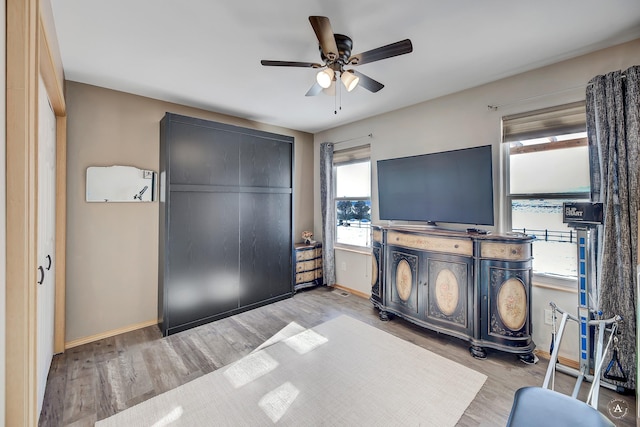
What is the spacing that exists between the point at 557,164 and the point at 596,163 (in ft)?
1.13

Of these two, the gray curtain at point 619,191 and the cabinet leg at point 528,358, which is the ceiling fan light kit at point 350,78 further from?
the cabinet leg at point 528,358

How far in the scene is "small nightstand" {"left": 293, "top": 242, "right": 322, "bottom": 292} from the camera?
173 inches

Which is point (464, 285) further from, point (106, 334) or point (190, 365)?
point (106, 334)

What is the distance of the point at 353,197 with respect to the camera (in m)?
4.43

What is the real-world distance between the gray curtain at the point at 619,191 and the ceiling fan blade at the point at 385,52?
1648mm

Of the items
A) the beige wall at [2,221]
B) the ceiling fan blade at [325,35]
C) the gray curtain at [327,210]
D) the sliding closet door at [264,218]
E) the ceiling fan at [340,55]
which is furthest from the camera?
the gray curtain at [327,210]

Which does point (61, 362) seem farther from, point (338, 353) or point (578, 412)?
point (578, 412)

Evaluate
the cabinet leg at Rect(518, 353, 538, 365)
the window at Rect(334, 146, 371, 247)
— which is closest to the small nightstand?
the window at Rect(334, 146, 371, 247)

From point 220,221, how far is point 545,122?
3.50m

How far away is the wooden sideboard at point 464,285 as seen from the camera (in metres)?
2.45

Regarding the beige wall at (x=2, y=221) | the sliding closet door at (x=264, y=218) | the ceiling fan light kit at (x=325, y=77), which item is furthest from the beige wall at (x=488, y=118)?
the beige wall at (x=2, y=221)

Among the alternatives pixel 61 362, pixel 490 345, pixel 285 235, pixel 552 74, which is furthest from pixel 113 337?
pixel 552 74

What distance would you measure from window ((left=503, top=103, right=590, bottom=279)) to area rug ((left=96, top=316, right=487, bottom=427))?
1.34 m

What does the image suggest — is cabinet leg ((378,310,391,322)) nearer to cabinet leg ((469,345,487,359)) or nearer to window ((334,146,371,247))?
cabinet leg ((469,345,487,359))
